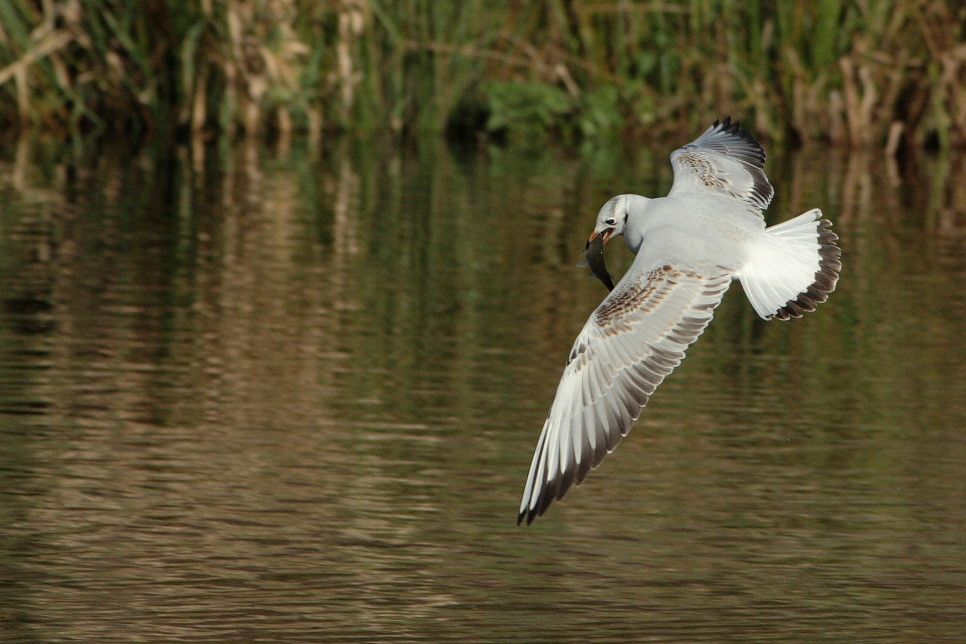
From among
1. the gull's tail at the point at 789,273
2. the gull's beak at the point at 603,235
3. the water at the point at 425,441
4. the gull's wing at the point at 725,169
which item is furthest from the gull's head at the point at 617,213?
the water at the point at 425,441

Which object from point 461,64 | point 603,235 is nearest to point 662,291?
point 603,235

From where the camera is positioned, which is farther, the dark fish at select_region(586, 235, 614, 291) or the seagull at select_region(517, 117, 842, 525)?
the dark fish at select_region(586, 235, 614, 291)

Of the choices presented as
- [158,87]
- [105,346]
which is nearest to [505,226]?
[105,346]

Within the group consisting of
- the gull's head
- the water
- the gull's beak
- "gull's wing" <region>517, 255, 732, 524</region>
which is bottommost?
the water

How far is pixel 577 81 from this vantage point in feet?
50.0

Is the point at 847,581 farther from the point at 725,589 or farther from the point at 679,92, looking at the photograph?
the point at 679,92

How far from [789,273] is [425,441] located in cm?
133

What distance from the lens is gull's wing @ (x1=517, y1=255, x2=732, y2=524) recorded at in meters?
5.19

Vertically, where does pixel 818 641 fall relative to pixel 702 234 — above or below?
below

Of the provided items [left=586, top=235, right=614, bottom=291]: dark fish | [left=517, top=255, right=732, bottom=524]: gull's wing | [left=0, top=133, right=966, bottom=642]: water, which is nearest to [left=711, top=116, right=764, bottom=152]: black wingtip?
[left=0, top=133, right=966, bottom=642]: water

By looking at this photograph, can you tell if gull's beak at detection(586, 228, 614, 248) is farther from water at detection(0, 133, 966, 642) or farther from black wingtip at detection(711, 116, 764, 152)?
black wingtip at detection(711, 116, 764, 152)

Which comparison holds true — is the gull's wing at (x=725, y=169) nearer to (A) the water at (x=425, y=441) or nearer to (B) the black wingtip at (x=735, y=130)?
(B) the black wingtip at (x=735, y=130)

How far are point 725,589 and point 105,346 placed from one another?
3588mm

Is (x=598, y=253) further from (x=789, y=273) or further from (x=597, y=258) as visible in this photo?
(x=789, y=273)
